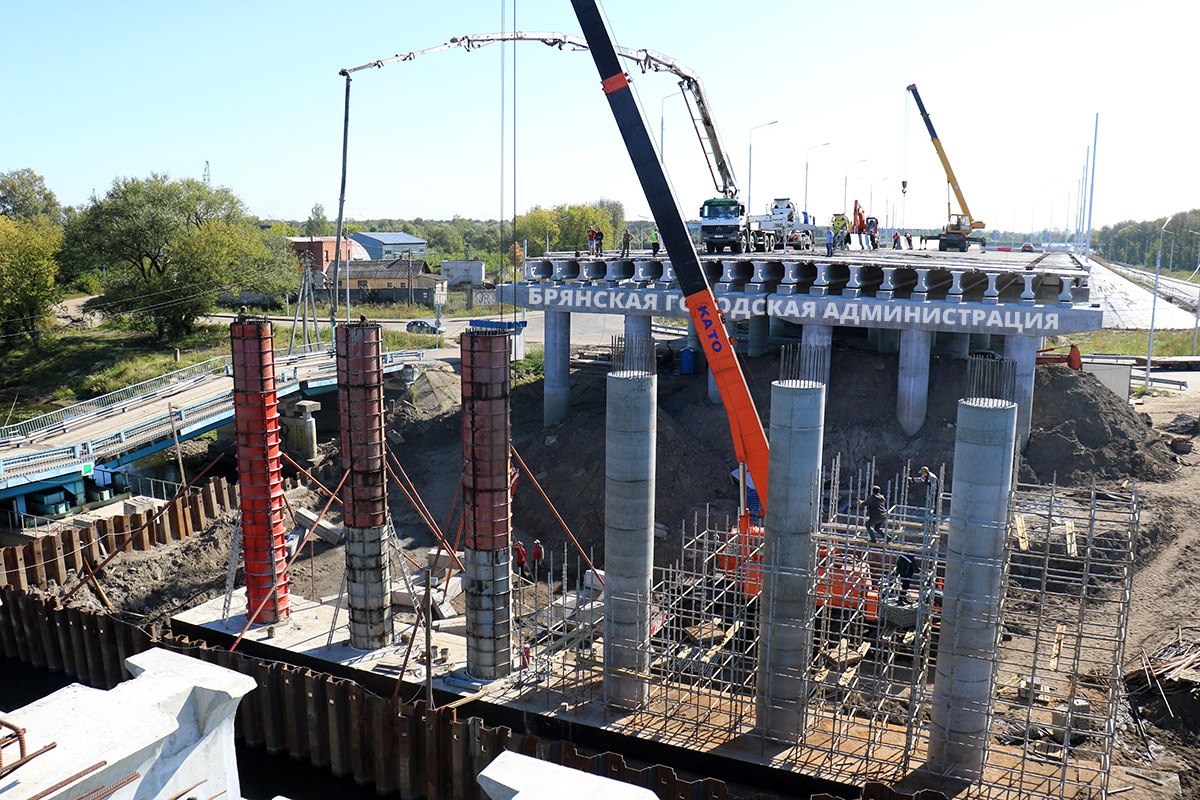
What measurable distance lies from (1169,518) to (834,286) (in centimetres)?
1323

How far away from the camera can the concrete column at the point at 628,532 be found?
17.6 m

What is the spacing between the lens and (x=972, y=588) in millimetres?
15195

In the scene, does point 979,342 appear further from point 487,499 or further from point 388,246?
point 388,246

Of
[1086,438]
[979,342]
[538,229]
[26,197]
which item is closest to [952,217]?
[979,342]

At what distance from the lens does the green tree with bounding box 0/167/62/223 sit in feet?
365

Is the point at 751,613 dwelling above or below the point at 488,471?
below

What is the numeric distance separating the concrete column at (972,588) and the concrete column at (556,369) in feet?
75.1

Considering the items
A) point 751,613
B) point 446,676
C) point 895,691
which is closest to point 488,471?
point 446,676

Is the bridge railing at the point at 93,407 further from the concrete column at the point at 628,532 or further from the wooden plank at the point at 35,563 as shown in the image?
the concrete column at the point at 628,532

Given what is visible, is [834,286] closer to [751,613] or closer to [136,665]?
[751,613]

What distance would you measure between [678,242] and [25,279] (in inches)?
2031

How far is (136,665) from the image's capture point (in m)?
11.6

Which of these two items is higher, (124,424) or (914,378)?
(914,378)

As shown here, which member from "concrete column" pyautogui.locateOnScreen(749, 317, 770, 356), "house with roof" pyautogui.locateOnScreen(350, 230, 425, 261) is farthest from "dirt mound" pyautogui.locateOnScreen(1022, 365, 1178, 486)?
"house with roof" pyautogui.locateOnScreen(350, 230, 425, 261)
